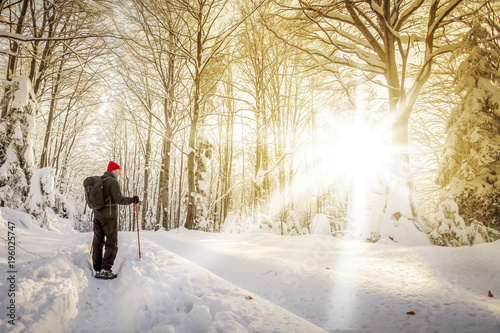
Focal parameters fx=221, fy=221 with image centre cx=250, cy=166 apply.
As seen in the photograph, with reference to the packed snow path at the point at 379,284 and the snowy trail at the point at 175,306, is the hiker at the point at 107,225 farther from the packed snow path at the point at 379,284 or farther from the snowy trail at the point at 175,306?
the packed snow path at the point at 379,284

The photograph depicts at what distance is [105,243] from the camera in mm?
3576

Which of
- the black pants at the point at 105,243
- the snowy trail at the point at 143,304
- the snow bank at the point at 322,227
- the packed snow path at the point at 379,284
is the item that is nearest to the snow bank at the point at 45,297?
the snowy trail at the point at 143,304

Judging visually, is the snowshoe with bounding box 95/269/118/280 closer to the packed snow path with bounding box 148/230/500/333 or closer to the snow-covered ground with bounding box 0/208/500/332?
the snow-covered ground with bounding box 0/208/500/332

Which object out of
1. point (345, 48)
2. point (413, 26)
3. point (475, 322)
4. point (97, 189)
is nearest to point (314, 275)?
point (475, 322)

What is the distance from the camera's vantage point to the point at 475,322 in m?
1.45

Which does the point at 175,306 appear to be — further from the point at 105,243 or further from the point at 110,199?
the point at 110,199

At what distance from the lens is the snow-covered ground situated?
1.58m

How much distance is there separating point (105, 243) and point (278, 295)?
2.90 metres

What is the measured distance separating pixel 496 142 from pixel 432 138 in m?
5.44

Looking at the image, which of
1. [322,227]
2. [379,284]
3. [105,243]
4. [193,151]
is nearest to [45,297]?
[105,243]

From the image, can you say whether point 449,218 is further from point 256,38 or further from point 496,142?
point 256,38

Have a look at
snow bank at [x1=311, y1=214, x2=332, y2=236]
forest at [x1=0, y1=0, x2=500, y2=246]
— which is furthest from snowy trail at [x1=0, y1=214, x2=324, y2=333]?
snow bank at [x1=311, y1=214, x2=332, y2=236]

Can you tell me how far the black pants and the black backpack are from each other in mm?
270

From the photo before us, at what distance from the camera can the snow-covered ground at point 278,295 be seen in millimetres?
1582
